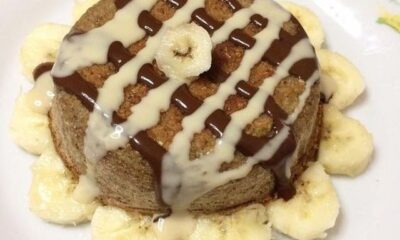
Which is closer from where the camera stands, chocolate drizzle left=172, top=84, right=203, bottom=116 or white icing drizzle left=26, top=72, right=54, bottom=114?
chocolate drizzle left=172, top=84, right=203, bottom=116

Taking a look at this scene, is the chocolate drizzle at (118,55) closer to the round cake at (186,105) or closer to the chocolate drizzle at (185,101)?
the round cake at (186,105)

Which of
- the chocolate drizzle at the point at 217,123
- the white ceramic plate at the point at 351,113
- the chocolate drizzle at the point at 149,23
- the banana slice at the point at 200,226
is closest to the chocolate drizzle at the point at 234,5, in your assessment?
the chocolate drizzle at the point at 149,23

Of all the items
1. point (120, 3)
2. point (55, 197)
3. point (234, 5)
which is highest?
point (234, 5)

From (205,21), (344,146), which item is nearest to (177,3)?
(205,21)

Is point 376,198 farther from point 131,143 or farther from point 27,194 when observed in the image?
point 27,194

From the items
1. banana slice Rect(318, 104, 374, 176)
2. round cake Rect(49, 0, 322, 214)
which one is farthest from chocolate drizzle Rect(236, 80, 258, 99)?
banana slice Rect(318, 104, 374, 176)

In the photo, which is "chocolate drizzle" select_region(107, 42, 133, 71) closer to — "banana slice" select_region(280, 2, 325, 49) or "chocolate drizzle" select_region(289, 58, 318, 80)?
"chocolate drizzle" select_region(289, 58, 318, 80)

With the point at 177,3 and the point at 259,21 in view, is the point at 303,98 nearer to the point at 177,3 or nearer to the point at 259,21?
the point at 259,21
